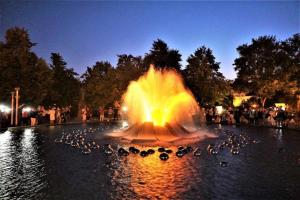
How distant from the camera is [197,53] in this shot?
2803 inches

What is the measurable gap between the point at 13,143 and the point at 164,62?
47.6 m

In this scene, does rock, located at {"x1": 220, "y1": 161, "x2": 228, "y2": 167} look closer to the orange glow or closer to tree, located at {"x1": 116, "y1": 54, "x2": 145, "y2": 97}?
the orange glow

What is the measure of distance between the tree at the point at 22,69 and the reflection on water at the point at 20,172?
1003 inches

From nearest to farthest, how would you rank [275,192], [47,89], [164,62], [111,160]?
1. [275,192]
2. [111,160]
3. [47,89]
4. [164,62]

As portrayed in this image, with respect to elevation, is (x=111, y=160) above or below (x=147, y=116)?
below

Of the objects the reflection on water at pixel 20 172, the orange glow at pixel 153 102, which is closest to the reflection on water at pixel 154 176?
the reflection on water at pixel 20 172

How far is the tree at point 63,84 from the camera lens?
59062mm

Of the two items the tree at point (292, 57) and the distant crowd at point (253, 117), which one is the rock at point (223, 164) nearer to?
the distant crowd at point (253, 117)

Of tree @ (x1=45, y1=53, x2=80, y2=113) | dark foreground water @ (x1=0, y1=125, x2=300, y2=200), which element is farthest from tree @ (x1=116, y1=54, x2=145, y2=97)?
dark foreground water @ (x1=0, y1=125, x2=300, y2=200)

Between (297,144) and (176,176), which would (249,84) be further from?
(176,176)

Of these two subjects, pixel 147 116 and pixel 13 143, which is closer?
pixel 13 143

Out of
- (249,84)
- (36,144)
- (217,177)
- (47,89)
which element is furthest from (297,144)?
(249,84)

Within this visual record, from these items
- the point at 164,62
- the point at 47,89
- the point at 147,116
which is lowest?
the point at 147,116

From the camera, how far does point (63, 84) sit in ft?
203
